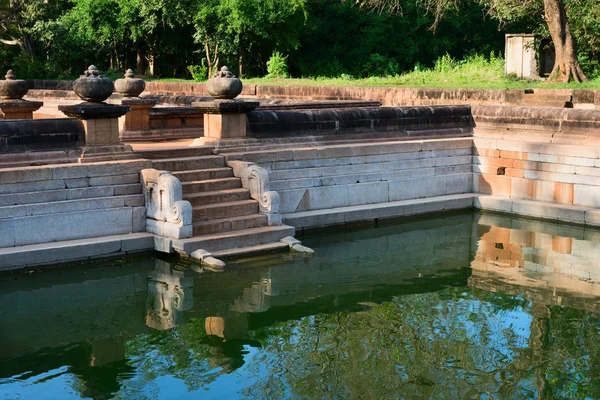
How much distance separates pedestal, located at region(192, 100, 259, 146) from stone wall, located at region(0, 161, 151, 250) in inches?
56.1

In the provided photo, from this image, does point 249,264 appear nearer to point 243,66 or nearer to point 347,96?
point 347,96

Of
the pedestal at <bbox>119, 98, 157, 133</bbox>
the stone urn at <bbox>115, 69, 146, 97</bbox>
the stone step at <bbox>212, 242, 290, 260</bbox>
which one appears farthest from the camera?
the stone urn at <bbox>115, 69, 146, 97</bbox>

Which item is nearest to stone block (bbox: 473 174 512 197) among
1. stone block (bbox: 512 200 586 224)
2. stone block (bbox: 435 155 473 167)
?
stone block (bbox: 435 155 473 167)

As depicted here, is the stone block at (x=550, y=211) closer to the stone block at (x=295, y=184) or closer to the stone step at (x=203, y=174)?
the stone block at (x=295, y=184)

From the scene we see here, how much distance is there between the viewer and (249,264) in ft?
37.5

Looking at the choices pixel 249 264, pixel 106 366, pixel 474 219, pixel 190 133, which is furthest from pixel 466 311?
pixel 190 133

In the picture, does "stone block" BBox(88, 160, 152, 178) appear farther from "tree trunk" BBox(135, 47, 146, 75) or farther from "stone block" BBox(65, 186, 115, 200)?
"tree trunk" BBox(135, 47, 146, 75)

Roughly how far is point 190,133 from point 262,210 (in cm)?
399

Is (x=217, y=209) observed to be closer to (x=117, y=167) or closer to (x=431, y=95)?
(x=117, y=167)

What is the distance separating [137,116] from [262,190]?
391cm

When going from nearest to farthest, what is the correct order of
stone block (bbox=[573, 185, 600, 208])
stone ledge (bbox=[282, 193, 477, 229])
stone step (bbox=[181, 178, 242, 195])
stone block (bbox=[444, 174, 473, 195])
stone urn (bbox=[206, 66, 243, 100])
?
stone step (bbox=[181, 178, 242, 195]) < stone urn (bbox=[206, 66, 243, 100]) < stone ledge (bbox=[282, 193, 477, 229]) < stone block (bbox=[573, 185, 600, 208]) < stone block (bbox=[444, 174, 473, 195])

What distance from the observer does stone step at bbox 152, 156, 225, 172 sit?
39.9ft

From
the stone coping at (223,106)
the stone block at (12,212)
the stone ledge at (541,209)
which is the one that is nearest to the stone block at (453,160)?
the stone ledge at (541,209)

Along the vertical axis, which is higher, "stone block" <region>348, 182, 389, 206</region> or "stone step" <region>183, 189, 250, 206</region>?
"stone step" <region>183, 189, 250, 206</region>
